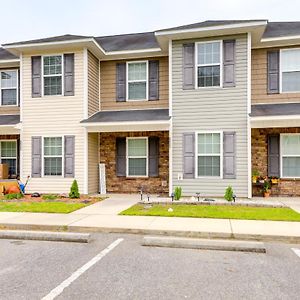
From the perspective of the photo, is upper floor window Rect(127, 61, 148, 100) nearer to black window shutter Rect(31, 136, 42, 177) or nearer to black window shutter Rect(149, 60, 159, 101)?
black window shutter Rect(149, 60, 159, 101)

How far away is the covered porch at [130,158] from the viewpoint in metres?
13.7

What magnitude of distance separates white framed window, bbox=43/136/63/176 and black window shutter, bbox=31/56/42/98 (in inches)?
78.7

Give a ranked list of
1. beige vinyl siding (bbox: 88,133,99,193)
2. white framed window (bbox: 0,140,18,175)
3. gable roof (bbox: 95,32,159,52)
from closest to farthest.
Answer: beige vinyl siding (bbox: 88,133,99,193) → gable roof (bbox: 95,32,159,52) → white framed window (bbox: 0,140,18,175)

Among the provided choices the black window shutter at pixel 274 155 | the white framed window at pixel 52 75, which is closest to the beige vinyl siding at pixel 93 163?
the white framed window at pixel 52 75

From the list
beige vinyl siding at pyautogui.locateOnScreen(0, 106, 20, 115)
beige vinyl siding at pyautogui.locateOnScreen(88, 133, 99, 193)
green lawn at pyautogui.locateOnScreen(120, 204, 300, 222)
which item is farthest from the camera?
beige vinyl siding at pyautogui.locateOnScreen(0, 106, 20, 115)

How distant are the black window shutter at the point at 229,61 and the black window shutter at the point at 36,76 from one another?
25.0 feet

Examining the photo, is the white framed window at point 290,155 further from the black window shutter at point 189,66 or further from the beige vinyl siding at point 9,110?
the beige vinyl siding at point 9,110

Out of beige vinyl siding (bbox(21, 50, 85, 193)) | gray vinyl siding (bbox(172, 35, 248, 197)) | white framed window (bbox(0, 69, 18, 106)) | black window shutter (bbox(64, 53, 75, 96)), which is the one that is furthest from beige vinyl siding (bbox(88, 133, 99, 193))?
white framed window (bbox(0, 69, 18, 106))

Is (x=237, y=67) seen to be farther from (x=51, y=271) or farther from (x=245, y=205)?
(x=51, y=271)

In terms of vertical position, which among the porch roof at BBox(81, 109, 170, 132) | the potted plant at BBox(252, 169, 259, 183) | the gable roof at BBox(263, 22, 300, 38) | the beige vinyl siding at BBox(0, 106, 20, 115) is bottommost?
the potted plant at BBox(252, 169, 259, 183)

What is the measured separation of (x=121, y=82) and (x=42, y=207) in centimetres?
679

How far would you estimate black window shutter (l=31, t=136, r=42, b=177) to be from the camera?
13500mm

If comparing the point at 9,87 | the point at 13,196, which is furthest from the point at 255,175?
the point at 9,87

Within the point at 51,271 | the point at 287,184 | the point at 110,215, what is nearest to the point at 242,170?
the point at 287,184
